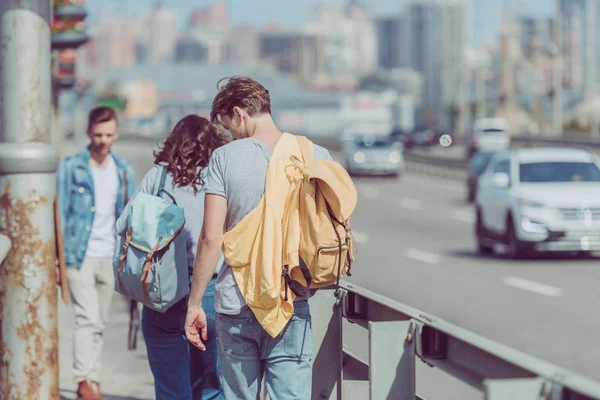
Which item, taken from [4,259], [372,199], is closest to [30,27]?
[4,259]

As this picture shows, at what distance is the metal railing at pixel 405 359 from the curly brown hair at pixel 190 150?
772 mm

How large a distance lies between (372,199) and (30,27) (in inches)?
1288

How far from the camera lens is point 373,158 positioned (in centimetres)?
4809

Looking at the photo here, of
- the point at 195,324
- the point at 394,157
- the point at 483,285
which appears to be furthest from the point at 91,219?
the point at 394,157

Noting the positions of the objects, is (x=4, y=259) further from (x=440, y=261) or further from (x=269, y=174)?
(x=440, y=261)

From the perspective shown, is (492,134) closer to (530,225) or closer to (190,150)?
(530,225)

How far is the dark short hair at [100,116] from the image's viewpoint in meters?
8.10

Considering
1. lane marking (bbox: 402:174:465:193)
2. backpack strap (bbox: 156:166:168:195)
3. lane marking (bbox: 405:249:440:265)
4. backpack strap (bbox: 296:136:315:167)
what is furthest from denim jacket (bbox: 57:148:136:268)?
lane marking (bbox: 402:174:465:193)

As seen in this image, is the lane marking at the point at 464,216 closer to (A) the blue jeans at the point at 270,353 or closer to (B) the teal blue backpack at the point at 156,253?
(B) the teal blue backpack at the point at 156,253

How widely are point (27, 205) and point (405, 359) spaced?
1.73m

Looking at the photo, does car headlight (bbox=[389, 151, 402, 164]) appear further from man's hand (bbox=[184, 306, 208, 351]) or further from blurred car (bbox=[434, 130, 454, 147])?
man's hand (bbox=[184, 306, 208, 351])

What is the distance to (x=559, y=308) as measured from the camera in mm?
14148

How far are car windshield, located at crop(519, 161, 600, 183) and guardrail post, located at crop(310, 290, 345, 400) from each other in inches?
594

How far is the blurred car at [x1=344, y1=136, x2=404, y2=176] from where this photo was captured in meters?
48.0
